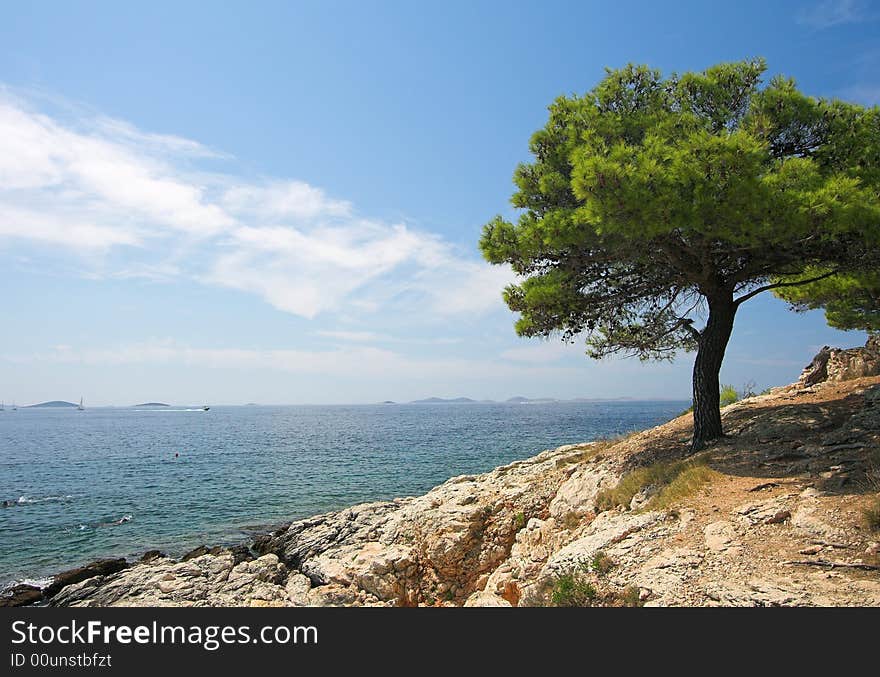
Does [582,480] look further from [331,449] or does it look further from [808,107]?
[331,449]

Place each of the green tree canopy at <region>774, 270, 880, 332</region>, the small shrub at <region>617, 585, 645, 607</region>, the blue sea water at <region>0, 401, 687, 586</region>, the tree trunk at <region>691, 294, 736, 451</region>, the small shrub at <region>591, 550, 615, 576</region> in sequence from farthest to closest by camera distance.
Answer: the blue sea water at <region>0, 401, 687, 586</region> → the green tree canopy at <region>774, 270, 880, 332</region> → the tree trunk at <region>691, 294, 736, 451</region> → the small shrub at <region>591, 550, 615, 576</region> → the small shrub at <region>617, 585, 645, 607</region>

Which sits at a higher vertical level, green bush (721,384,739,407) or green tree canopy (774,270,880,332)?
green tree canopy (774,270,880,332)

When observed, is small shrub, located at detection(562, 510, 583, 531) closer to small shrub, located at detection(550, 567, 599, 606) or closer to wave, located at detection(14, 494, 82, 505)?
small shrub, located at detection(550, 567, 599, 606)

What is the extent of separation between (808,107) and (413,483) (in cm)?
2621

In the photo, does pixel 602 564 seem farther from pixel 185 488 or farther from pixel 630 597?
pixel 185 488

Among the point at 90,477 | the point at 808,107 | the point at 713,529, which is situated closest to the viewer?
the point at 713,529

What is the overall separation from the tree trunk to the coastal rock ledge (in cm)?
61

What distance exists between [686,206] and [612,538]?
21.3ft

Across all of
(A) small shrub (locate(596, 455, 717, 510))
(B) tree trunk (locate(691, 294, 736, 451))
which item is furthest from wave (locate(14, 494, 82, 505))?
(B) tree trunk (locate(691, 294, 736, 451))

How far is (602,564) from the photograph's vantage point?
7.56 m

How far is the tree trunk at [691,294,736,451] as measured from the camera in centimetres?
1252
